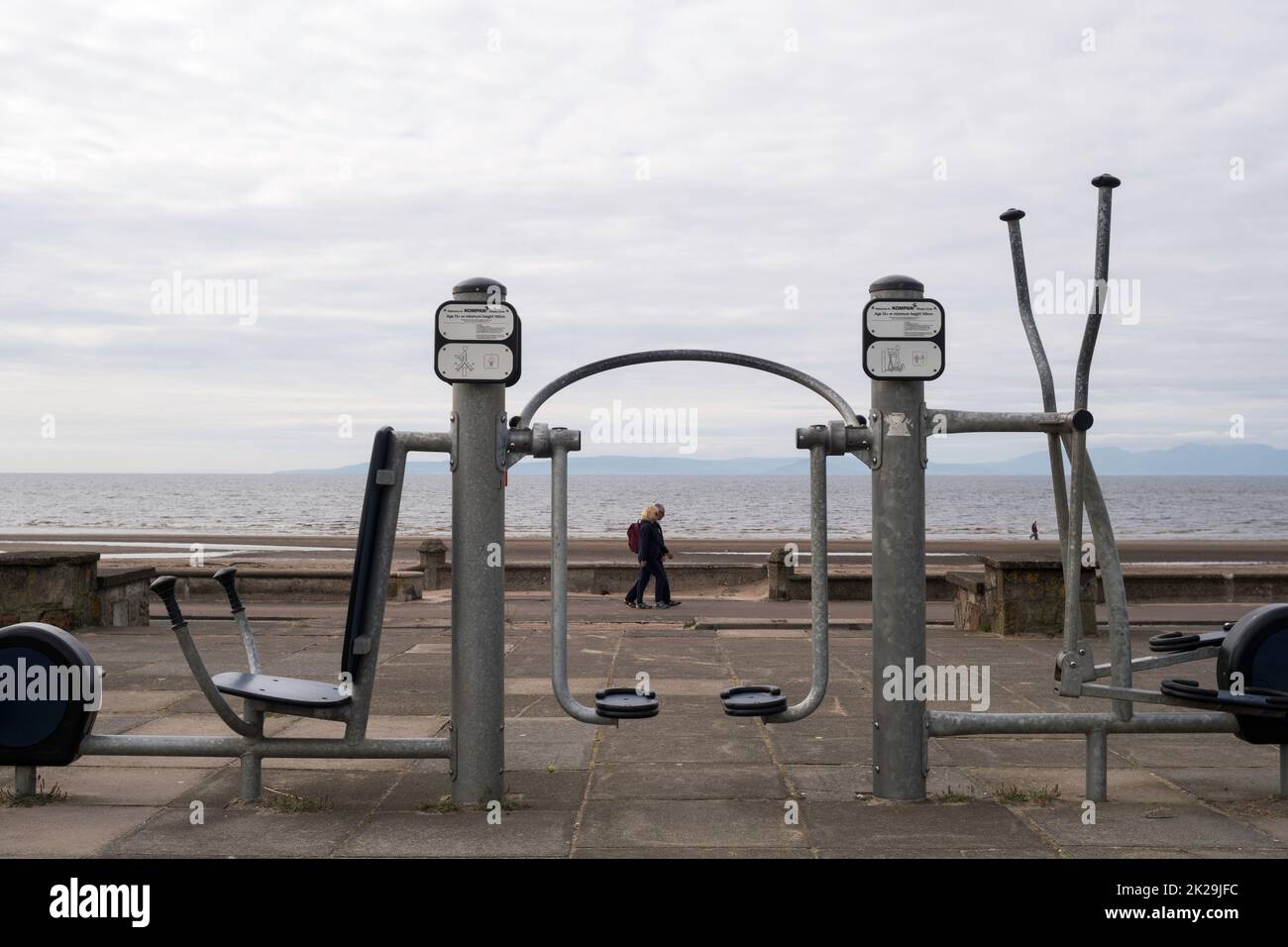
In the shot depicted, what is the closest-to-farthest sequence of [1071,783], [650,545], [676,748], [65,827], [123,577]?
[65,827] < [1071,783] < [676,748] < [123,577] < [650,545]

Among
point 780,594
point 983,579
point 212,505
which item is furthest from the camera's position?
point 212,505

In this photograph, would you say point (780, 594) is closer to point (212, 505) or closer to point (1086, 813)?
point (1086, 813)

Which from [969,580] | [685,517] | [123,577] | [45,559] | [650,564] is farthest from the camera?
[685,517]

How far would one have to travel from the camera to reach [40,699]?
507cm

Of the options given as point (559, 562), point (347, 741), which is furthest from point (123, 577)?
point (559, 562)

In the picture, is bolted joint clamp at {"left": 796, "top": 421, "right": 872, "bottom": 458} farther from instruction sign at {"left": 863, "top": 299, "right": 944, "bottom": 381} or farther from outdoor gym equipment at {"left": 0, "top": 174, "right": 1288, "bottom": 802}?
instruction sign at {"left": 863, "top": 299, "right": 944, "bottom": 381}

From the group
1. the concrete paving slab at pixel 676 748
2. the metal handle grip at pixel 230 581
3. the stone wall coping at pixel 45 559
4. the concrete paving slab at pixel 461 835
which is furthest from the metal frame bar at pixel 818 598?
the stone wall coping at pixel 45 559

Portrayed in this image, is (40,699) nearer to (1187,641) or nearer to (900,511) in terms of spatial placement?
(900,511)

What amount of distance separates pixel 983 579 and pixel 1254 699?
7.19 m

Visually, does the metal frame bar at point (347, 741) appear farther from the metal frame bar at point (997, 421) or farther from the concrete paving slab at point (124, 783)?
the metal frame bar at point (997, 421)

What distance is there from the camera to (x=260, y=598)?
57.8ft

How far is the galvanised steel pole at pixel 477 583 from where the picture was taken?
17.1 feet

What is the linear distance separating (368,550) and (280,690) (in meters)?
0.73

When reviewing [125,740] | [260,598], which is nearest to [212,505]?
[260,598]
